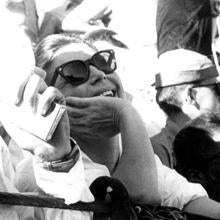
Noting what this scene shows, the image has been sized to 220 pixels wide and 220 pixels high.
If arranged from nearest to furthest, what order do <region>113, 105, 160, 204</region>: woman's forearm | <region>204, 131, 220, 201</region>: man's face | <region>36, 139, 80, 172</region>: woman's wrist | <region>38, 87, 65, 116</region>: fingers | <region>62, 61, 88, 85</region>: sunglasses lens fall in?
<region>38, 87, 65, 116</region>: fingers → <region>36, 139, 80, 172</region>: woman's wrist → <region>113, 105, 160, 204</region>: woman's forearm → <region>62, 61, 88, 85</region>: sunglasses lens → <region>204, 131, 220, 201</region>: man's face

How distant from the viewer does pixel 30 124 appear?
5.40ft

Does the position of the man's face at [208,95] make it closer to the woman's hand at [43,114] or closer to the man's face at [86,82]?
the man's face at [86,82]

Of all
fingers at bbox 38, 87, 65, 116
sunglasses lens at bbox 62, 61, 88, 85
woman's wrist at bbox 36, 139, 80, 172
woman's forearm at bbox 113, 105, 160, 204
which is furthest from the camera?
sunglasses lens at bbox 62, 61, 88, 85

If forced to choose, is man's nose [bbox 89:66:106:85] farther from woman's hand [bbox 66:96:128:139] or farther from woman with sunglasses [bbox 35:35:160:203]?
woman's hand [bbox 66:96:128:139]

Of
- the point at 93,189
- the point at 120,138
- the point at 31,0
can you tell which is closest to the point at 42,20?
the point at 31,0

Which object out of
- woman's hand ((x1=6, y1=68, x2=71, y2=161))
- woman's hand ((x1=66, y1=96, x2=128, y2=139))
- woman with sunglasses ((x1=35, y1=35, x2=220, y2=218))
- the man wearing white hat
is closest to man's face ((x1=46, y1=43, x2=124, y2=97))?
woman with sunglasses ((x1=35, y1=35, x2=220, y2=218))

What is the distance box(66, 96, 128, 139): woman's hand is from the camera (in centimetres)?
231

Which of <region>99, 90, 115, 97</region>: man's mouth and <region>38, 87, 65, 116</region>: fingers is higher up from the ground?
<region>38, 87, 65, 116</region>: fingers

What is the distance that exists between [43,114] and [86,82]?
80cm

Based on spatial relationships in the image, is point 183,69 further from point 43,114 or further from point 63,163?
point 43,114

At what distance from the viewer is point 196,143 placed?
9.05 ft

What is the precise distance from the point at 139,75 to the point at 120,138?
137 cm

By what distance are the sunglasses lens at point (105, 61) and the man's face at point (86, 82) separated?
0.8 inches

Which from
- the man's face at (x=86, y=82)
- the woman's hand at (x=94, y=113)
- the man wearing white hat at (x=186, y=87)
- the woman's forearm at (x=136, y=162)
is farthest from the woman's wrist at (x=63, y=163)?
the man wearing white hat at (x=186, y=87)
